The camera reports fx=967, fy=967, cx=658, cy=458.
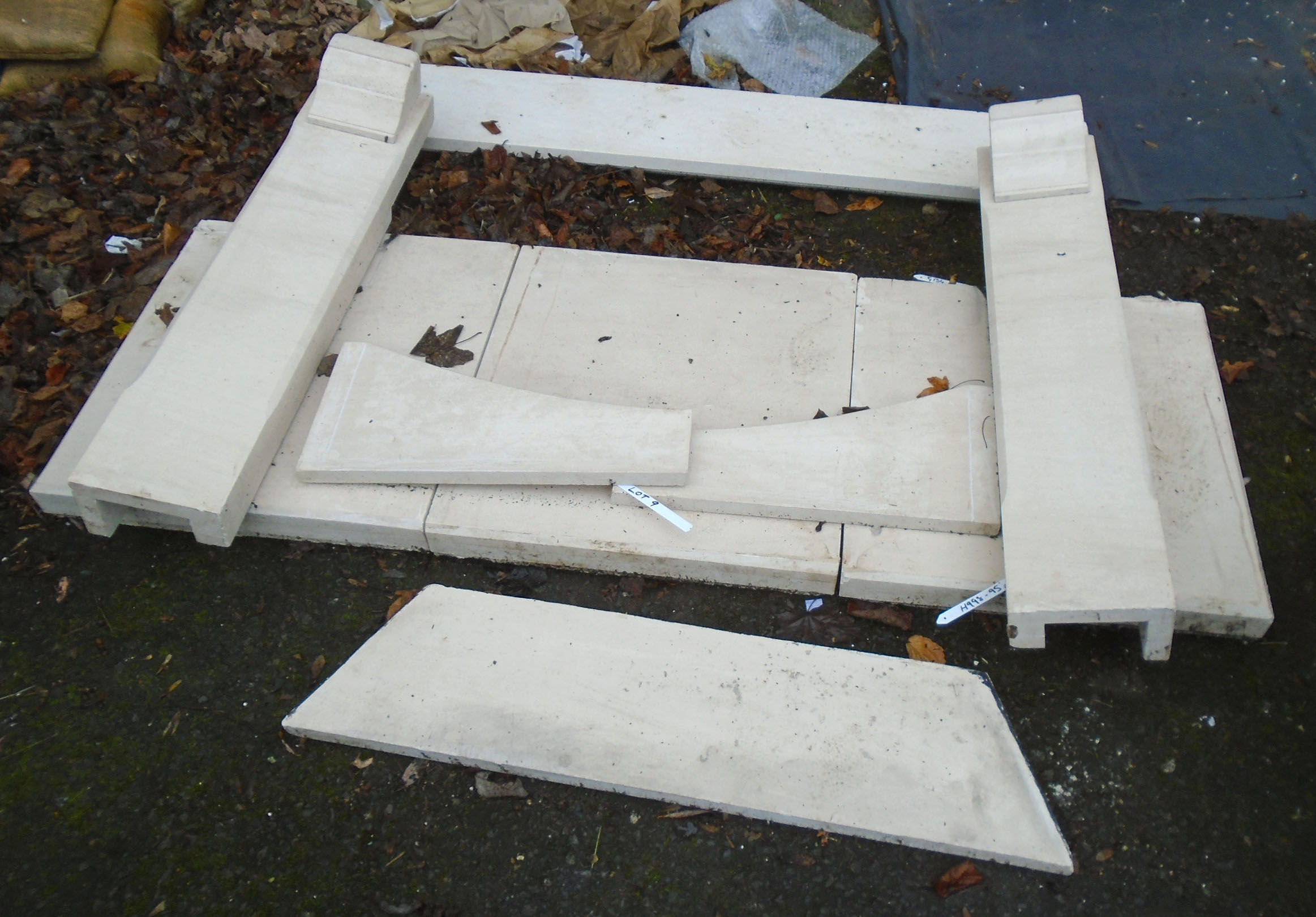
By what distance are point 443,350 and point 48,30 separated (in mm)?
2751

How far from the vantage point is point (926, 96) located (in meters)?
4.31

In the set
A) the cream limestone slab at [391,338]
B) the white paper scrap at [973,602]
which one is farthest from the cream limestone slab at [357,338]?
the white paper scrap at [973,602]

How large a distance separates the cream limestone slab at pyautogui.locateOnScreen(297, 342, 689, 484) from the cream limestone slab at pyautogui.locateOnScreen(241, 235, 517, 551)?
0.08 m

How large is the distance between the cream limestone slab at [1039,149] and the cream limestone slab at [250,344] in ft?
7.31

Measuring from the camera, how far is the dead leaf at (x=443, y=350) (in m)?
3.38

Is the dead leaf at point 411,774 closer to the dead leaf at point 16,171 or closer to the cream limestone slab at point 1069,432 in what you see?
the cream limestone slab at point 1069,432

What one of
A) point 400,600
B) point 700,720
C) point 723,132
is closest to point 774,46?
point 723,132

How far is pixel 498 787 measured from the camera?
8.64ft

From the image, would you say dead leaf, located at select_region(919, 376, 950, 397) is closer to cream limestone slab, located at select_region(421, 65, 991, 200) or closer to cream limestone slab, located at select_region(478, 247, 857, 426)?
cream limestone slab, located at select_region(478, 247, 857, 426)

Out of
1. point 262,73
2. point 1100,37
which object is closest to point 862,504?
point 1100,37

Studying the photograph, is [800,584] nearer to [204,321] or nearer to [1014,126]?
[1014,126]

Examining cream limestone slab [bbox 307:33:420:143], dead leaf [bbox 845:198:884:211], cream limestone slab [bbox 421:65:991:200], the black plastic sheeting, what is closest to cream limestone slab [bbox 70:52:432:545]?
cream limestone slab [bbox 307:33:420:143]

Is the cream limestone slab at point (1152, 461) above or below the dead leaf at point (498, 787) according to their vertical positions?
above

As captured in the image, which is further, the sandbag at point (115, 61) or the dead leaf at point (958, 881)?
the sandbag at point (115, 61)
